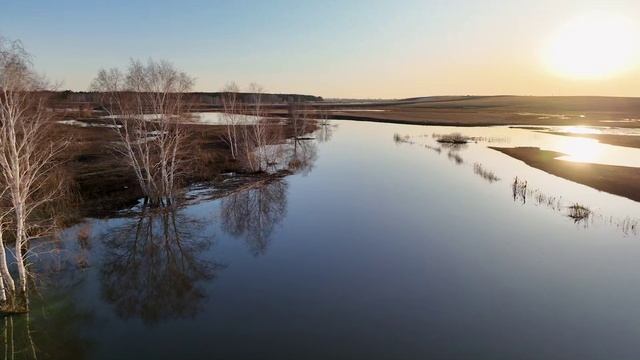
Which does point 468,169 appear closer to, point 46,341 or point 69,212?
point 69,212

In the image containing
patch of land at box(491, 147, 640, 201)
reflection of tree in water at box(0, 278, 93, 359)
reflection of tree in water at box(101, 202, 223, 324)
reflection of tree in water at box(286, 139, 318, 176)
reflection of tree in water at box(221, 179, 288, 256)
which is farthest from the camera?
reflection of tree in water at box(286, 139, 318, 176)

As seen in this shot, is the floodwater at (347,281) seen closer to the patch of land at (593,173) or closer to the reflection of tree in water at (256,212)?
the reflection of tree in water at (256,212)

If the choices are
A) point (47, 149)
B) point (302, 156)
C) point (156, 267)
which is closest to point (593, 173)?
point (302, 156)

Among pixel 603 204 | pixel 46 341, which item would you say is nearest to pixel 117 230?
pixel 46 341

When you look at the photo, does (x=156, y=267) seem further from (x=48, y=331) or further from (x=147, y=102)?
(x=147, y=102)

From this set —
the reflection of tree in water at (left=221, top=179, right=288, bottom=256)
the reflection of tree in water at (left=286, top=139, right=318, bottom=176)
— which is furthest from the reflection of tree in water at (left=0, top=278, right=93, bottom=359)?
the reflection of tree in water at (left=286, top=139, right=318, bottom=176)

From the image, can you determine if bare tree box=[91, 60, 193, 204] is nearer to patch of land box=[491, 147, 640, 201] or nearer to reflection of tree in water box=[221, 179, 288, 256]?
reflection of tree in water box=[221, 179, 288, 256]

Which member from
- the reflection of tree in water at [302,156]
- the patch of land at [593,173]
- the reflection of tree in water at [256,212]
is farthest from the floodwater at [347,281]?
the reflection of tree in water at [302,156]
